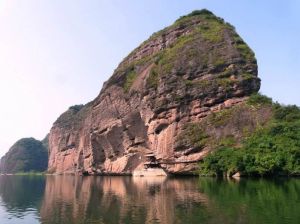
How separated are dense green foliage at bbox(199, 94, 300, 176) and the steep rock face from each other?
5.55 meters

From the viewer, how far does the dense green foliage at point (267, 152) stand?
168 feet

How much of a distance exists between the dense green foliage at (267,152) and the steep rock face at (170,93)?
5.55m

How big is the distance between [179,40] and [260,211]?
67790mm

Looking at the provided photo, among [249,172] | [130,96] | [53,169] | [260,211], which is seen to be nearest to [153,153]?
[130,96]

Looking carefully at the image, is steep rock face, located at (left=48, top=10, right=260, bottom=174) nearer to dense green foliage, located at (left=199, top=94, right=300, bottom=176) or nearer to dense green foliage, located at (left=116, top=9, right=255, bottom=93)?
Answer: dense green foliage, located at (left=116, top=9, right=255, bottom=93)

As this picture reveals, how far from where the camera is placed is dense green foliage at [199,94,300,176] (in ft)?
168

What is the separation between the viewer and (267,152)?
5334cm

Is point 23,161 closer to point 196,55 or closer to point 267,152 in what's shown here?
point 196,55

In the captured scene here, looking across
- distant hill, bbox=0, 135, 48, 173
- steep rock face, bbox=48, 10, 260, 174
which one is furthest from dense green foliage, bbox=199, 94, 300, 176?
distant hill, bbox=0, 135, 48, 173

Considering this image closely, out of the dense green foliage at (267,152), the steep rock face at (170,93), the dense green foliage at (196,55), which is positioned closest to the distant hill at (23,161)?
the steep rock face at (170,93)

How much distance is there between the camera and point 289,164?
165ft

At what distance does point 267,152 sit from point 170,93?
25173 millimetres

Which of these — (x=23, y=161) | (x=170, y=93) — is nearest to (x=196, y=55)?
(x=170, y=93)

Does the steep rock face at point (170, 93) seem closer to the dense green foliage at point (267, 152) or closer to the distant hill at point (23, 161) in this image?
the dense green foliage at point (267, 152)
